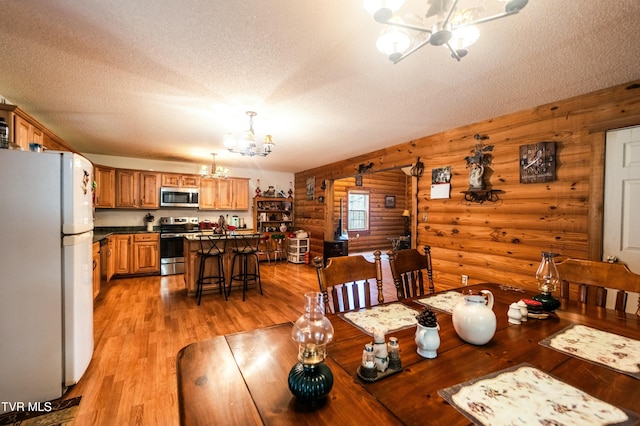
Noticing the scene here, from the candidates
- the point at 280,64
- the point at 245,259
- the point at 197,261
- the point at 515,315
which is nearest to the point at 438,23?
the point at 280,64

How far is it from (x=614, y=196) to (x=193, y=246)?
4.96 m

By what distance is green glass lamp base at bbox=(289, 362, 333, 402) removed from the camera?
2.51 ft

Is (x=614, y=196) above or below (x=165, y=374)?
above

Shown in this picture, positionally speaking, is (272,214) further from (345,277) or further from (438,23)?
(438,23)

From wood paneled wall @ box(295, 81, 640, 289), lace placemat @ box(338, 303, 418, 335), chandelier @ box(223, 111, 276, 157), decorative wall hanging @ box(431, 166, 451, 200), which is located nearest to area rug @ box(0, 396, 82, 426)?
lace placemat @ box(338, 303, 418, 335)

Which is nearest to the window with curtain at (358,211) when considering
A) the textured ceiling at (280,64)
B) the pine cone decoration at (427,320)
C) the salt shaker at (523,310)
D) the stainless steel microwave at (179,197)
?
the stainless steel microwave at (179,197)

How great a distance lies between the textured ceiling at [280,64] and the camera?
1.50 meters

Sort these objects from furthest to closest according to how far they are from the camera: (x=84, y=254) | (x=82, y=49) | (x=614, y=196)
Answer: (x=614, y=196) < (x=84, y=254) < (x=82, y=49)

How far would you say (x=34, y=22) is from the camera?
5.17 ft

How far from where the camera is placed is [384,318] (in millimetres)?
1414

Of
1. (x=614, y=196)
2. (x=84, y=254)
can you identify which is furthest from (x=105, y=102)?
(x=614, y=196)

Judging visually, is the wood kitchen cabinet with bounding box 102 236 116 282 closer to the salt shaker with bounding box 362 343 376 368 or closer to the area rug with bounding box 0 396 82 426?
the area rug with bounding box 0 396 82 426

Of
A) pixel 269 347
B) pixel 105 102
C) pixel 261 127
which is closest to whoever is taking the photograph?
pixel 269 347

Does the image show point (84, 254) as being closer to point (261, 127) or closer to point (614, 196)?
point (261, 127)
